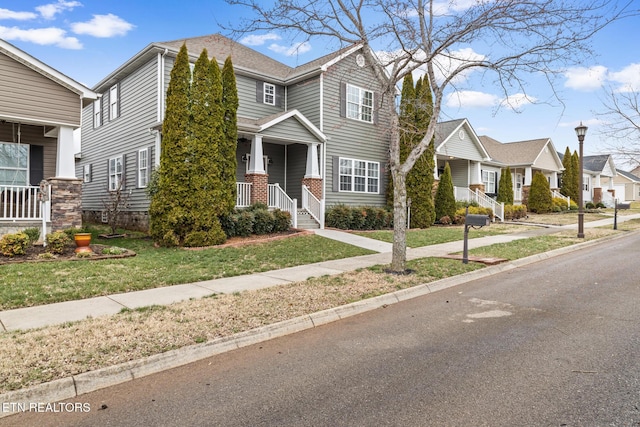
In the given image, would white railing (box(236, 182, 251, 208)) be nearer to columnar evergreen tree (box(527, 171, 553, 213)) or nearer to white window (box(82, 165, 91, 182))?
white window (box(82, 165, 91, 182))

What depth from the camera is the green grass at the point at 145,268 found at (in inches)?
266

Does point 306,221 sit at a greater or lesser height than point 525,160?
lesser

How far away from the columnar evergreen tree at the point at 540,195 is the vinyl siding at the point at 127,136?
85.8ft

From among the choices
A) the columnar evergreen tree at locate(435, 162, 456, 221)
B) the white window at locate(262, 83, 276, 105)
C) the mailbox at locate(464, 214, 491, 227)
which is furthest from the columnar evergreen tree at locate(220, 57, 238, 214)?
the columnar evergreen tree at locate(435, 162, 456, 221)

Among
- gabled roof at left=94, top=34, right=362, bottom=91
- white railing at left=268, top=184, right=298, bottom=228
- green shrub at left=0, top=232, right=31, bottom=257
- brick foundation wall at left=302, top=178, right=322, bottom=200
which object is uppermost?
gabled roof at left=94, top=34, right=362, bottom=91

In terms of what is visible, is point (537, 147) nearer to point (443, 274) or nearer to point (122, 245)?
point (443, 274)

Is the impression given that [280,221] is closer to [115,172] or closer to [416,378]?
[115,172]

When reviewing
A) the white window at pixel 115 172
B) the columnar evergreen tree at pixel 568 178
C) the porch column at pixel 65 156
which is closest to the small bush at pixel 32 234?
the porch column at pixel 65 156

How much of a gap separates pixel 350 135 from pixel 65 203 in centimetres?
1196

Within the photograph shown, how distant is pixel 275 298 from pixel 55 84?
10.6m

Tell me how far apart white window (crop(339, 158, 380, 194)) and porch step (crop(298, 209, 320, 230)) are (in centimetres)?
265

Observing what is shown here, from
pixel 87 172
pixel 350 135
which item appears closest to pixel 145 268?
pixel 350 135

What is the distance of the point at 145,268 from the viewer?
29.3 feet

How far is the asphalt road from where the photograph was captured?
312 cm
